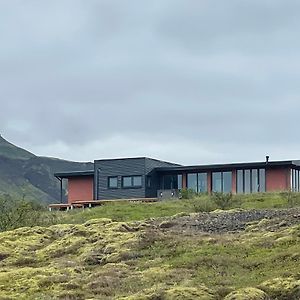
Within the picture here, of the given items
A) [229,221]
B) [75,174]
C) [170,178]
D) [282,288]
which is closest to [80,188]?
[75,174]

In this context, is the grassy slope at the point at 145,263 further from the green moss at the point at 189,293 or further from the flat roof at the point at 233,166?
the flat roof at the point at 233,166

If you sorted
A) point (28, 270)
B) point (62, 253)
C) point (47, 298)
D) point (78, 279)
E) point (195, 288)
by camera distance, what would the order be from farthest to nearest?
point (62, 253) → point (28, 270) → point (78, 279) → point (47, 298) → point (195, 288)

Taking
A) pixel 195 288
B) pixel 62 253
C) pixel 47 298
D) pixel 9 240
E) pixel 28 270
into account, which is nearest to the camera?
pixel 195 288

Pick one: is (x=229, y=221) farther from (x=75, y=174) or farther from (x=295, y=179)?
(x=75, y=174)

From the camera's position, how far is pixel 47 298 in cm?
1593

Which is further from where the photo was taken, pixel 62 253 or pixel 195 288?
pixel 62 253

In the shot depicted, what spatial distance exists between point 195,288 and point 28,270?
5.82 metres

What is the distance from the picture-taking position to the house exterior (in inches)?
2216

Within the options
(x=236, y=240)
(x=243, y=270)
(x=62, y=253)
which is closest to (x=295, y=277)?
(x=243, y=270)

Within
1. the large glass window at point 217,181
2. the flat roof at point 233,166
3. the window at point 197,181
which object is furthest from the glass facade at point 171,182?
the large glass window at point 217,181

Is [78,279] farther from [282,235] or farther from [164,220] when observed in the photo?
[164,220]

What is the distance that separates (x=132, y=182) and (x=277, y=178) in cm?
1136

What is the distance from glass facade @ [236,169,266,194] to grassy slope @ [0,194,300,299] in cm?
3282

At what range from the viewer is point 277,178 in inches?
2205
